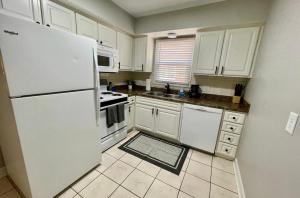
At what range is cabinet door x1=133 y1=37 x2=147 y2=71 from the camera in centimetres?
297

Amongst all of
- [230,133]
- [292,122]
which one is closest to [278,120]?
[292,122]

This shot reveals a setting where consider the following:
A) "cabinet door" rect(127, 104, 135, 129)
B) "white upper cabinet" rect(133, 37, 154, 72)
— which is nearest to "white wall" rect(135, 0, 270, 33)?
"white upper cabinet" rect(133, 37, 154, 72)

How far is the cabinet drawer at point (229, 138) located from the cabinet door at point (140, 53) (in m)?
2.12

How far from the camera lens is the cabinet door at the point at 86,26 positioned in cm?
193

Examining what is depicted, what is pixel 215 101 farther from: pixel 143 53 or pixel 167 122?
pixel 143 53

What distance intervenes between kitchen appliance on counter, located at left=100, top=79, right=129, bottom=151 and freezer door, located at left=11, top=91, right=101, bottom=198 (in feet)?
1.05

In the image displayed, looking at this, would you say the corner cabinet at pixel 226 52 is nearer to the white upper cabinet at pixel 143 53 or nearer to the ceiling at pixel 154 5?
the ceiling at pixel 154 5

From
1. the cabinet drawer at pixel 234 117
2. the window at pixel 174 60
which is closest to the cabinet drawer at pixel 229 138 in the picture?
the cabinet drawer at pixel 234 117

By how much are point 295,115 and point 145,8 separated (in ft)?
8.89

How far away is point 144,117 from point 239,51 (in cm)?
206

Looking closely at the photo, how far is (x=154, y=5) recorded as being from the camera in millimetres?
2375

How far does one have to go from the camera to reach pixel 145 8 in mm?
2498

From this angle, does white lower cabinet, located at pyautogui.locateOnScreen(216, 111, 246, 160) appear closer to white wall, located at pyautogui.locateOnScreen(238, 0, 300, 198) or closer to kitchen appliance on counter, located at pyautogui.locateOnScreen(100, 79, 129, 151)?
white wall, located at pyautogui.locateOnScreen(238, 0, 300, 198)

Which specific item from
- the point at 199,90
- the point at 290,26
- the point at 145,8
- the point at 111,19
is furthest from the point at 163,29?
the point at 290,26
